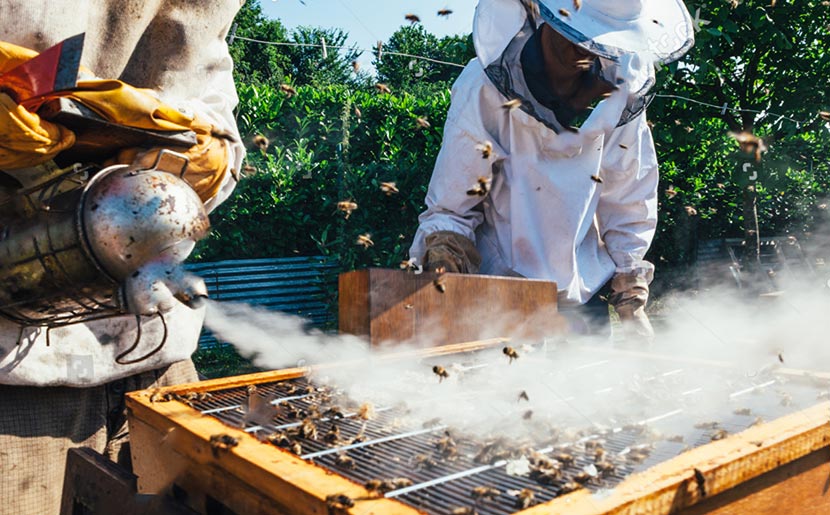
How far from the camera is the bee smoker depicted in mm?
1374

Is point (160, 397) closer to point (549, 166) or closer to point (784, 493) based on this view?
point (784, 493)

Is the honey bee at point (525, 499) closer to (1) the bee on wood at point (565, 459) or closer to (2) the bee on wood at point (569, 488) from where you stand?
(2) the bee on wood at point (569, 488)

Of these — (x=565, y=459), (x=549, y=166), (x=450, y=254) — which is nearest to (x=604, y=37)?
(x=549, y=166)

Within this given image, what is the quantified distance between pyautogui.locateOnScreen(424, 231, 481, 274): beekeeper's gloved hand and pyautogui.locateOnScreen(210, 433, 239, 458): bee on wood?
1.58 m

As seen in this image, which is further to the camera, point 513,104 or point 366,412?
point 513,104

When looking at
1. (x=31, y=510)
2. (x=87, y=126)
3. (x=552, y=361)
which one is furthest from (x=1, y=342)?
(x=552, y=361)

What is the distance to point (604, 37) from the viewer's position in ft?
8.60

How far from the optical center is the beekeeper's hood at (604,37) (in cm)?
265

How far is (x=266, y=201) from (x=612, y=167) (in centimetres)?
533

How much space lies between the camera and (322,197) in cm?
814

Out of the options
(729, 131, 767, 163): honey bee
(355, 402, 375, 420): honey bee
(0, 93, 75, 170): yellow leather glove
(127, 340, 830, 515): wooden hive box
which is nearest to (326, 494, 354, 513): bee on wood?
(127, 340, 830, 515): wooden hive box

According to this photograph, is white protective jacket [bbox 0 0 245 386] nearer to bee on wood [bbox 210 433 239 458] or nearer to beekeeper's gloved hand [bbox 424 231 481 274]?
bee on wood [bbox 210 433 239 458]

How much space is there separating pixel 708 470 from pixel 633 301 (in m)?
1.97

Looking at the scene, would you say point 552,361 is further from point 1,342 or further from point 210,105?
point 1,342
